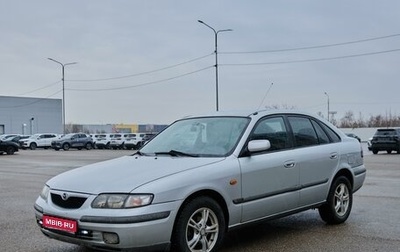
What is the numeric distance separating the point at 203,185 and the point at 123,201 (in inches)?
33.8

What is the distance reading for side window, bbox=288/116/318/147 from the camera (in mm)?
6562

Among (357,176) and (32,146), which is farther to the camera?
(32,146)

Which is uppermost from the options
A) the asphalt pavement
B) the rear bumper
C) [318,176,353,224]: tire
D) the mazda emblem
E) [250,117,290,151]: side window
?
[250,117,290,151]: side window

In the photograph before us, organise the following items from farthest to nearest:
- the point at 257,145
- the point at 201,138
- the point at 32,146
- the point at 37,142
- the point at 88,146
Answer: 1. the point at 37,142
2. the point at 32,146
3. the point at 88,146
4. the point at 201,138
5. the point at 257,145

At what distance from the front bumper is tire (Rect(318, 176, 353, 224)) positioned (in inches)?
117

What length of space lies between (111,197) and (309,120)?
3402mm

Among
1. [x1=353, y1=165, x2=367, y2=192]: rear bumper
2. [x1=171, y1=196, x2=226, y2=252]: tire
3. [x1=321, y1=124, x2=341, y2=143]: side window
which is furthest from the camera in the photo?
[x1=353, y1=165, x2=367, y2=192]: rear bumper

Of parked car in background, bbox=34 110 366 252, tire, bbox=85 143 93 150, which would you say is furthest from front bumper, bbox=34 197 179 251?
tire, bbox=85 143 93 150

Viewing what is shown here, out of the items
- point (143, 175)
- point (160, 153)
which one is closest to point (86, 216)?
point (143, 175)

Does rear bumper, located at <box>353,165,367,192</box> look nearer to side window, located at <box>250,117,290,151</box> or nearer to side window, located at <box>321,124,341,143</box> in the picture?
side window, located at <box>321,124,341,143</box>

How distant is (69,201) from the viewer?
16.1 ft

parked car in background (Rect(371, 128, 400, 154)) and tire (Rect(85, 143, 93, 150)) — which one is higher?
parked car in background (Rect(371, 128, 400, 154))

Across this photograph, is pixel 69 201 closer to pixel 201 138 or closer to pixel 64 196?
pixel 64 196

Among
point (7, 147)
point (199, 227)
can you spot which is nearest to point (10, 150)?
point (7, 147)
